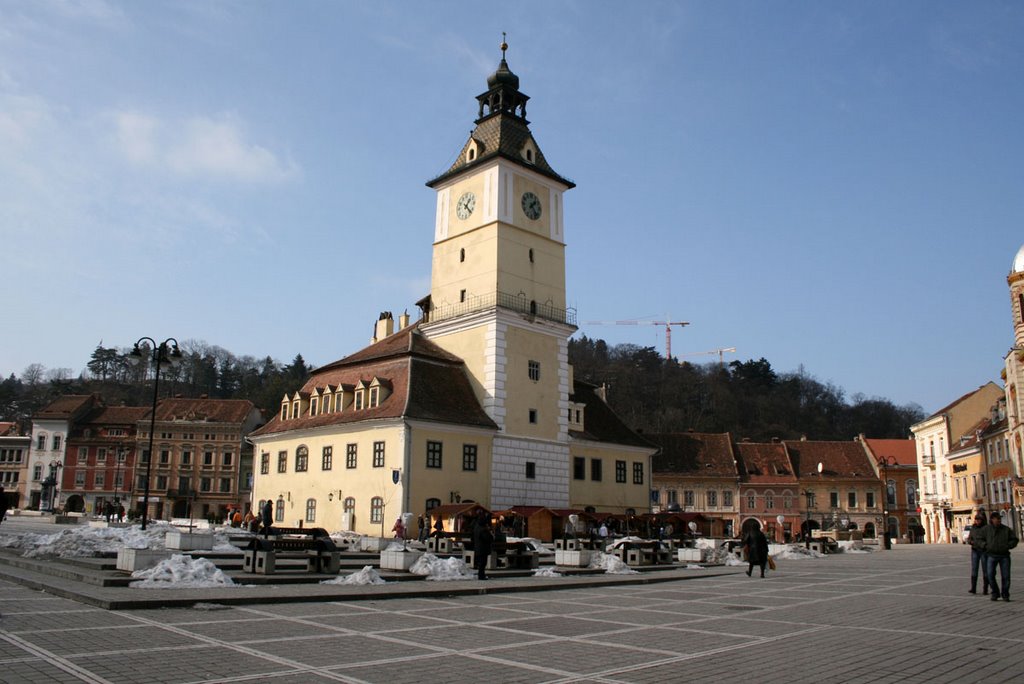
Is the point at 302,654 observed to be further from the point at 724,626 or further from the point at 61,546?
the point at 61,546

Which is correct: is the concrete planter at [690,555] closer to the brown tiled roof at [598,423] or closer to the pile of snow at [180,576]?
the brown tiled roof at [598,423]

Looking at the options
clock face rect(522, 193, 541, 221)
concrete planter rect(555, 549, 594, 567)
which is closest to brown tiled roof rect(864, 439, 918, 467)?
clock face rect(522, 193, 541, 221)

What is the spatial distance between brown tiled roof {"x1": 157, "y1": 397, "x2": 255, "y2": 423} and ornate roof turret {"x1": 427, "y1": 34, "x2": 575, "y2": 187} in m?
43.8

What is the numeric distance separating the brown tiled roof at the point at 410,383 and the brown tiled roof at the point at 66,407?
1807 inches

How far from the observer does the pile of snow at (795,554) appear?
3489 centimetres

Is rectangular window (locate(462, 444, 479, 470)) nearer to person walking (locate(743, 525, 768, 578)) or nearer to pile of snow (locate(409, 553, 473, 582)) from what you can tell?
person walking (locate(743, 525, 768, 578))

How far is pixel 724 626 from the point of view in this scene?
41.6 feet

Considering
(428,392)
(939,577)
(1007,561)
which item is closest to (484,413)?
(428,392)

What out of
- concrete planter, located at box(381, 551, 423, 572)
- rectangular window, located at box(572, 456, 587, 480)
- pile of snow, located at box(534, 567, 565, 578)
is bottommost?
pile of snow, located at box(534, 567, 565, 578)

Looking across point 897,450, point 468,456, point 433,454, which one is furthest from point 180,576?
point 897,450

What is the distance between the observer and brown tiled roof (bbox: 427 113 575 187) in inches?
1823

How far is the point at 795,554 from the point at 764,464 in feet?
143

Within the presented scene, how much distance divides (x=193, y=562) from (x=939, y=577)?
19239 mm

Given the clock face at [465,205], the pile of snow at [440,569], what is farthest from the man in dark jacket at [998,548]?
the clock face at [465,205]
